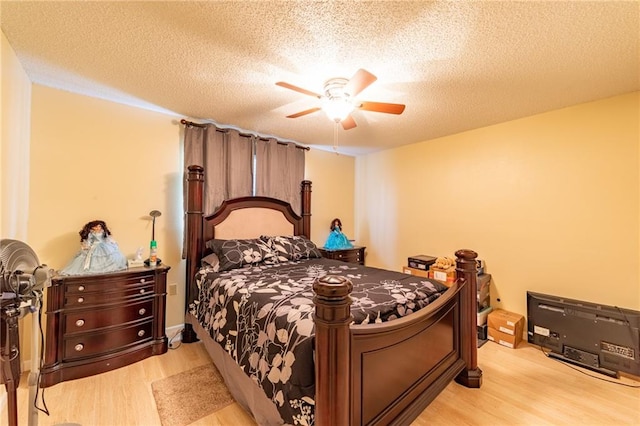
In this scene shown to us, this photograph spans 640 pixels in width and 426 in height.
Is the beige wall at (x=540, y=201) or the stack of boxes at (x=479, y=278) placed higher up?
the beige wall at (x=540, y=201)

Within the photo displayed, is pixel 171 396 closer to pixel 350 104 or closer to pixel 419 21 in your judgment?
pixel 350 104

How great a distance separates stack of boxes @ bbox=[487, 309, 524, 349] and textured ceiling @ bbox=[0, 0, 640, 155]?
84.3 inches

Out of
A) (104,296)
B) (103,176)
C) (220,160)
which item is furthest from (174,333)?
A: (220,160)

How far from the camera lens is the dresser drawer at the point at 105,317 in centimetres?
209

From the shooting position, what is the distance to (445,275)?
3119 millimetres

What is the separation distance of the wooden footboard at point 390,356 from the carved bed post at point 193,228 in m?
2.07

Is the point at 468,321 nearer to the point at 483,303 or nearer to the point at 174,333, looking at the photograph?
the point at 483,303

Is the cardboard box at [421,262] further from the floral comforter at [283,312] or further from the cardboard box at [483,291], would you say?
the floral comforter at [283,312]

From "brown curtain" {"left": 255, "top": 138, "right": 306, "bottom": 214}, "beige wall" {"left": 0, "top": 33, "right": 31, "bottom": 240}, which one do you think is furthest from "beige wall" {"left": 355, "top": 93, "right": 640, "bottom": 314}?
"beige wall" {"left": 0, "top": 33, "right": 31, "bottom": 240}

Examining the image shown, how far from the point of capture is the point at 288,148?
371 centimetres

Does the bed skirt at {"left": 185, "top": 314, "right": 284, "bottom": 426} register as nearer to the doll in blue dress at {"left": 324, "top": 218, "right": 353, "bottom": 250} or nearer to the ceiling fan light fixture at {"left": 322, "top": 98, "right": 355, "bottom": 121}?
the ceiling fan light fixture at {"left": 322, "top": 98, "right": 355, "bottom": 121}

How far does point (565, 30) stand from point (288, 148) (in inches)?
112

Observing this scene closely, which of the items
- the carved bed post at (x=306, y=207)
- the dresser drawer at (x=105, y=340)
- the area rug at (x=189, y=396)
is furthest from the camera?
the carved bed post at (x=306, y=207)

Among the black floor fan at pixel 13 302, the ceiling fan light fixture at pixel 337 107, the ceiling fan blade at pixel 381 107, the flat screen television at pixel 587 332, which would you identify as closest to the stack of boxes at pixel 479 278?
the flat screen television at pixel 587 332
